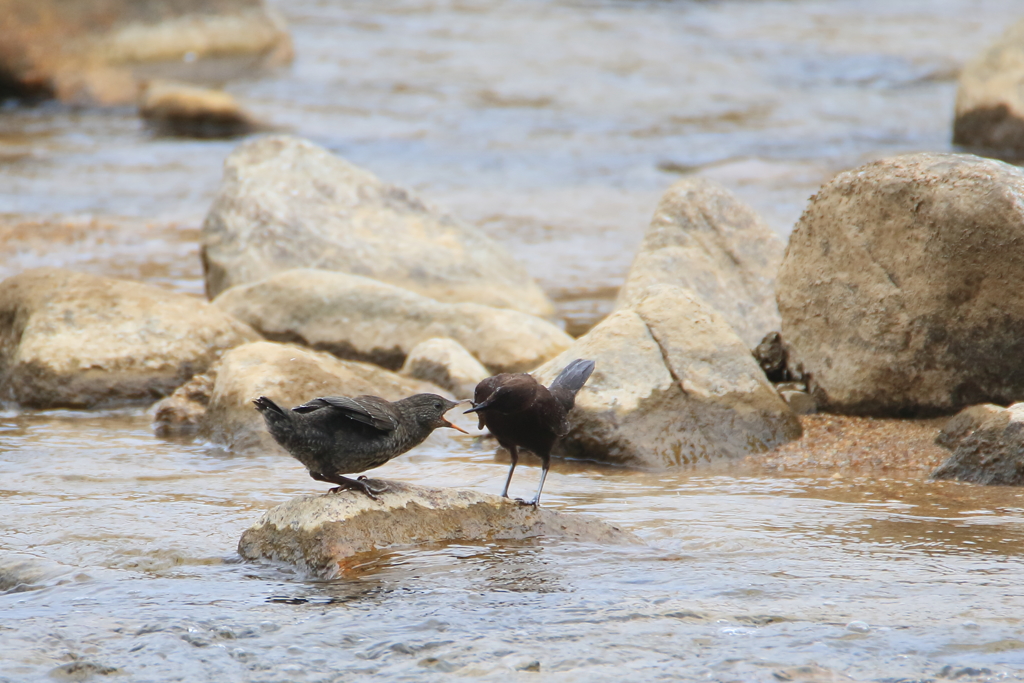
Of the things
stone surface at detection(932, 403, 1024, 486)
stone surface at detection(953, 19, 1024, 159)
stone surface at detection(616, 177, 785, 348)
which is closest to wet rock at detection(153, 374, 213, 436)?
stone surface at detection(616, 177, 785, 348)

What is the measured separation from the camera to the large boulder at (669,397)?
6.09 meters

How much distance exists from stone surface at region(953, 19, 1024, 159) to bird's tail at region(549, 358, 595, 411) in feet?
37.5

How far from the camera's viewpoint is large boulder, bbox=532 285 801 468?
20.0 feet

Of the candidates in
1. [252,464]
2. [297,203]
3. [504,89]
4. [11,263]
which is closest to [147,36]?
[504,89]

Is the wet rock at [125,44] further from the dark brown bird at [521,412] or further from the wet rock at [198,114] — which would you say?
the dark brown bird at [521,412]

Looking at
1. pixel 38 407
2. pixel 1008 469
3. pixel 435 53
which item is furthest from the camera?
pixel 435 53

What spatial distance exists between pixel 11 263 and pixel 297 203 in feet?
9.50

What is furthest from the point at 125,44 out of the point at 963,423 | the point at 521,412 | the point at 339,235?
the point at 963,423

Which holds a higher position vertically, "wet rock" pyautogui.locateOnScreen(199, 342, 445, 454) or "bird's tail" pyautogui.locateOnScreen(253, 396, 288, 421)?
"bird's tail" pyautogui.locateOnScreen(253, 396, 288, 421)

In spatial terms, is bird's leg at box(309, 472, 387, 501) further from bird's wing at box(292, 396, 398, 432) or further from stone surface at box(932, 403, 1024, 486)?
stone surface at box(932, 403, 1024, 486)

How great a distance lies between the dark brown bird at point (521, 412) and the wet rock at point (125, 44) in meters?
16.7

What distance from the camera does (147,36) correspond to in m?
21.5

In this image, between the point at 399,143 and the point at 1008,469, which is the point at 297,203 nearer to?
the point at 1008,469

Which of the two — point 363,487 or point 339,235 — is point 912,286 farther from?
point 339,235
